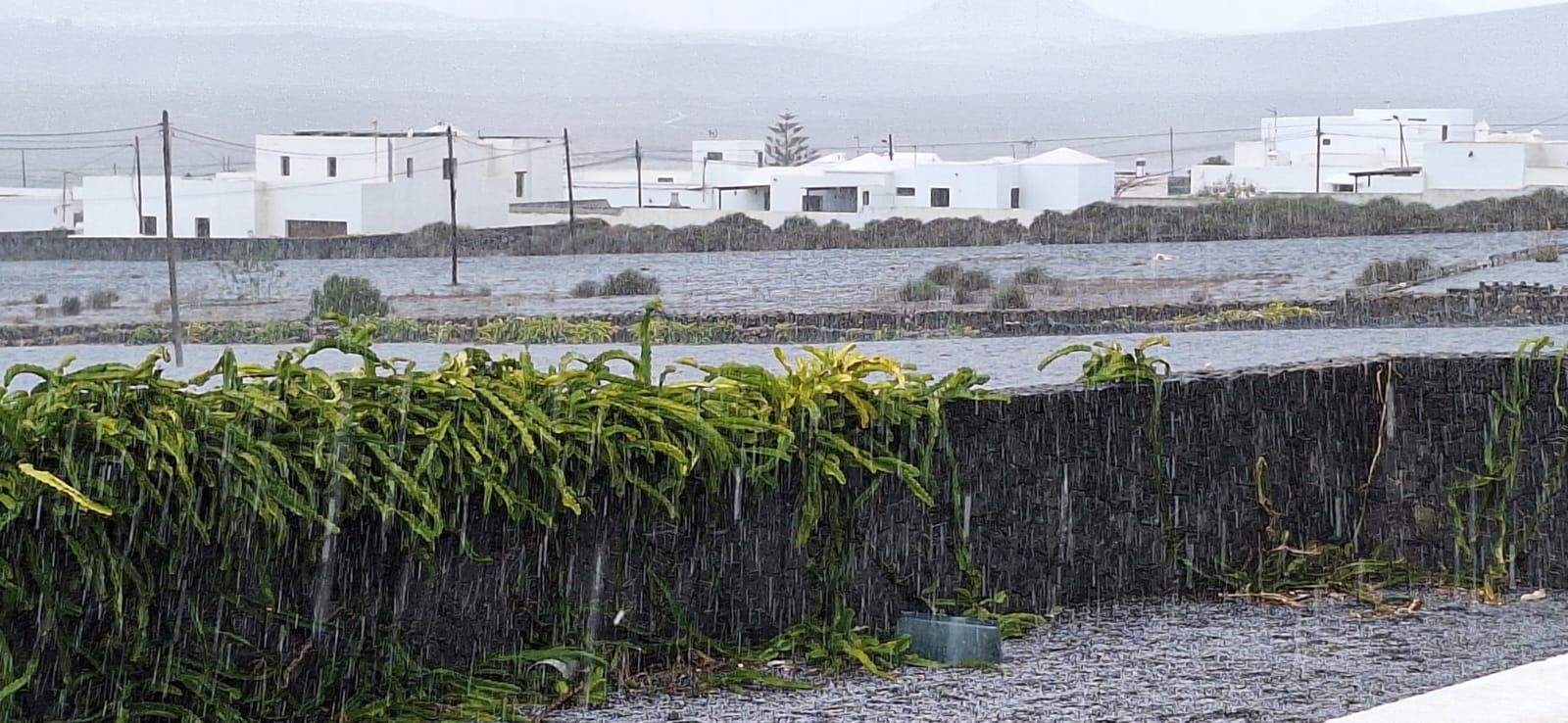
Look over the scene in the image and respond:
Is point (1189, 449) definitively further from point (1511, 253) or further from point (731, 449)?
point (1511, 253)

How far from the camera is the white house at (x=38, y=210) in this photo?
5668 mm

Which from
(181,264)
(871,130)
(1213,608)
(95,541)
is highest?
(871,130)

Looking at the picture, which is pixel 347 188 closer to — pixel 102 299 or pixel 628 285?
pixel 628 285

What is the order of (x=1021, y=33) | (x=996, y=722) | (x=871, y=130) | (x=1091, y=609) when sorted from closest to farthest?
(x=996, y=722) → (x=1091, y=609) → (x=1021, y=33) → (x=871, y=130)

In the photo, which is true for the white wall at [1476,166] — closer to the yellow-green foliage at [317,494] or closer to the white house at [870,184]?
the white house at [870,184]

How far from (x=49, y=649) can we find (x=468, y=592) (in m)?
0.68

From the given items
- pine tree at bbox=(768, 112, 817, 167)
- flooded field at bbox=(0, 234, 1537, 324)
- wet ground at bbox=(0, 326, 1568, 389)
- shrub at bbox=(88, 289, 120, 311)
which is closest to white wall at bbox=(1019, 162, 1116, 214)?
flooded field at bbox=(0, 234, 1537, 324)

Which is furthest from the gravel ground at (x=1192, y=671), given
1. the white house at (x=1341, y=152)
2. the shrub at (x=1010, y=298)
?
the white house at (x=1341, y=152)

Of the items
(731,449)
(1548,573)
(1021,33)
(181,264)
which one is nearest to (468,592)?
(731,449)

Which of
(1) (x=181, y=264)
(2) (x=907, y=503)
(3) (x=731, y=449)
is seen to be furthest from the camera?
(1) (x=181, y=264)

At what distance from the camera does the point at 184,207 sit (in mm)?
6242

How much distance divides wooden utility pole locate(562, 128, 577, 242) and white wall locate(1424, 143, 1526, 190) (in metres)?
5.47

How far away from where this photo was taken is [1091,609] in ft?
12.3

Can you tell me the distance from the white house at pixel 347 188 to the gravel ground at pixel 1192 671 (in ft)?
10.7
